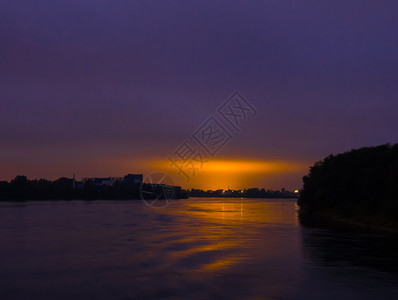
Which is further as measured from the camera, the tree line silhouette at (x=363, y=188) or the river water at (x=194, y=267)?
the tree line silhouette at (x=363, y=188)

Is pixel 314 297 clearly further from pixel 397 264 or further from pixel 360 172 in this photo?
pixel 360 172

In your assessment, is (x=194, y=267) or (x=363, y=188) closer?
(x=194, y=267)

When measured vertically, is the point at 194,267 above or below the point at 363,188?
below

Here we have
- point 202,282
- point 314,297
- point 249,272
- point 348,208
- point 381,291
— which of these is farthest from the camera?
point 348,208

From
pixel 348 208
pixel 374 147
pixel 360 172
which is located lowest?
pixel 348 208

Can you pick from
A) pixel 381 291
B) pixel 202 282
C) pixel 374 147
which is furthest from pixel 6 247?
pixel 374 147

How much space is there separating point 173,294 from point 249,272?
6.90 metres

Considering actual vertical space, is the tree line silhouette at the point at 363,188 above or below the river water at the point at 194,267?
above

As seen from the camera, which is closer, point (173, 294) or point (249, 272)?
point (173, 294)

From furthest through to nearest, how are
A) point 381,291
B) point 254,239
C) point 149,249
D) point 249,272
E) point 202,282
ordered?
point 254,239
point 149,249
point 249,272
point 202,282
point 381,291

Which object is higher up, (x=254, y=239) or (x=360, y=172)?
(x=360, y=172)

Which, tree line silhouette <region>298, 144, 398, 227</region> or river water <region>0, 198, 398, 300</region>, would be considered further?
tree line silhouette <region>298, 144, 398, 227</region>

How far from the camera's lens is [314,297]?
19.8 meters

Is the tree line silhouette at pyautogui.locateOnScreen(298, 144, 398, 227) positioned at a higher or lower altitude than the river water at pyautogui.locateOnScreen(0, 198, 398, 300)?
higher
